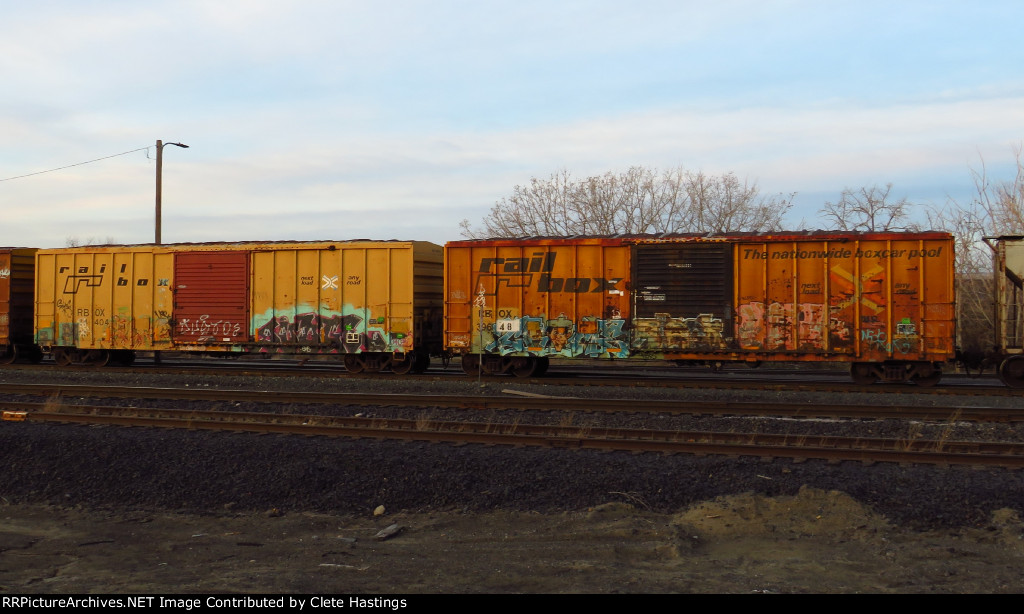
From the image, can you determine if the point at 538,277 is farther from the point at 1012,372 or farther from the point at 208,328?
the point at 1012,372

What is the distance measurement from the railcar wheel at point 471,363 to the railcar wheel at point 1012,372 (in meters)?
10.5

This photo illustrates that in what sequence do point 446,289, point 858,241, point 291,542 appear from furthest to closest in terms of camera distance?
point 446,289
point 858,241
point 291,542

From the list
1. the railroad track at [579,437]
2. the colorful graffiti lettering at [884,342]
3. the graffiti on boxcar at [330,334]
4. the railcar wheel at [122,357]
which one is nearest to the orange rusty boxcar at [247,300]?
the graffiti on boxcar at [330,334]

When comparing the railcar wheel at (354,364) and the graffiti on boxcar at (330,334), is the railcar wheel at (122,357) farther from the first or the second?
the railcar wheel at (354,364)

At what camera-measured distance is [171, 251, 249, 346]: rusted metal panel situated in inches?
751

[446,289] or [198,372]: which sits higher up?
[446,289]

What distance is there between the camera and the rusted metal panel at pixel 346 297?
706 inches

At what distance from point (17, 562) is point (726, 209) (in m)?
36.2

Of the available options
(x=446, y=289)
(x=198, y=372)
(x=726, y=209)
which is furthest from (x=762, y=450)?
(x=726, y=209)

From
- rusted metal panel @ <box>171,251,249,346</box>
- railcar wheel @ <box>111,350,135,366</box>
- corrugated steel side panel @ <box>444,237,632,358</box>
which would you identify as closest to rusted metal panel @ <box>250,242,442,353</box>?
rusted metal panel @ <box>171,251,249,346</box>

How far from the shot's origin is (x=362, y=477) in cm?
797

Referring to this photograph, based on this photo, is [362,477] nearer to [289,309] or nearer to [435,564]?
[435,564]

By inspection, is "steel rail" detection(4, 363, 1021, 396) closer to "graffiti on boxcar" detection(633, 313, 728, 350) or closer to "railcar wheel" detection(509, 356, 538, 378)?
"railcar wheel" detection(509, 356, 538, 378)

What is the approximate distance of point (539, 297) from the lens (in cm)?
1694
